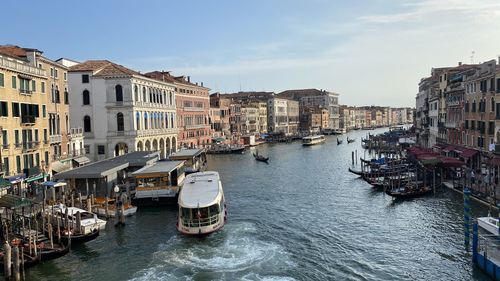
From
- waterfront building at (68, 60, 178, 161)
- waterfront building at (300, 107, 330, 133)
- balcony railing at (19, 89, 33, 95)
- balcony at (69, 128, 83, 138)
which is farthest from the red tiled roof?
waterfront building at (300, 107, 330, 133)

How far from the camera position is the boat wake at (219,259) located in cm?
1377

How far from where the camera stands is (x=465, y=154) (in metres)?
29.7

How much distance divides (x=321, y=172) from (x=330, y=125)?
89.8 meters

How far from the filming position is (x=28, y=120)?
24125 mm

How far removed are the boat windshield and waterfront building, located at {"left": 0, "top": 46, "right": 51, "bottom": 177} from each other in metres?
9.99

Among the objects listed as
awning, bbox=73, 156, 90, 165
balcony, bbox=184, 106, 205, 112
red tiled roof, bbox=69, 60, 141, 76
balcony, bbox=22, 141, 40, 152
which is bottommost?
awning, bbox=73, 156, 90, 165

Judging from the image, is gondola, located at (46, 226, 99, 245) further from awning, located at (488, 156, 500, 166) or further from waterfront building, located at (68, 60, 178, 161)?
waterfront building, located at (68, 60, 178, 161)

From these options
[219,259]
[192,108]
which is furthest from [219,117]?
[219,259]

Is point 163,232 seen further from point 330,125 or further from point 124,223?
point 330,125

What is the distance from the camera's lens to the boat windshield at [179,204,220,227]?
692 inches

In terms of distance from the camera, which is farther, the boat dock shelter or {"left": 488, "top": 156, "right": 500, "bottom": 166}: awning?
{"left": 488, "top": 156, "right": 500, "bottom": 166}: awning

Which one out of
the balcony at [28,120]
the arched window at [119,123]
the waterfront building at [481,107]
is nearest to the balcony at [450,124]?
the waterfront building at [481,107]

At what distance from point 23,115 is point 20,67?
8.17 ft

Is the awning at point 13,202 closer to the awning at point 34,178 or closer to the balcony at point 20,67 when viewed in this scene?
the awning at point 34,178
